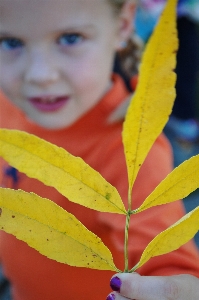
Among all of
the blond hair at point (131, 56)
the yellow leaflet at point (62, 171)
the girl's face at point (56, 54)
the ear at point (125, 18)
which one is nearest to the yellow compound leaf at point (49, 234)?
the yellow leaflet at point (62, 171)

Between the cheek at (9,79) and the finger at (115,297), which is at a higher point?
the cheek at (9,79)

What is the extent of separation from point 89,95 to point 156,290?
11.8 inches

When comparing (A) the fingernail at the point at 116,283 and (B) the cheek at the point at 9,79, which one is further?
(B) the cheek at the point at 9,79

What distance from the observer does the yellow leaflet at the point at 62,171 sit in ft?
0.58

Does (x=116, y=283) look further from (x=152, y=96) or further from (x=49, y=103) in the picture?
(x=49, y=103)

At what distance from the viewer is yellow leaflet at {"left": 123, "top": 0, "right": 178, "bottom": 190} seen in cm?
18

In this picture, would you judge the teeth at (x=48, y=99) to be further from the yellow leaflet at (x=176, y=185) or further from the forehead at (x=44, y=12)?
the yellow leaflet at (x=176, y=185)

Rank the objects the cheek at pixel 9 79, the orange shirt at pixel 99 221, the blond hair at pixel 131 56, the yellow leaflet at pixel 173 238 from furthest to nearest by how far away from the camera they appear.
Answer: the blond hair at pixel 131 56 < the cheek at pixel 9 79 < the orange shirt at pixel 99 221 < the yellow leaflet at pixel 173 238

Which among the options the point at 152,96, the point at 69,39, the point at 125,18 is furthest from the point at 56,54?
the point at 152,96

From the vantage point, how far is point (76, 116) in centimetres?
48

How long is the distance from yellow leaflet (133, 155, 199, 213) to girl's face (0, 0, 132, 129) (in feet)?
0.81

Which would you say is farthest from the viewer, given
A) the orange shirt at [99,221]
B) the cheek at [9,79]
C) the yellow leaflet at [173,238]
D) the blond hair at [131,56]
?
the blond hair at [131,56]

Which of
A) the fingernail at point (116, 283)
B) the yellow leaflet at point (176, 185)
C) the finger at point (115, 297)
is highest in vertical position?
the yellow leaflet at point (176, 185)

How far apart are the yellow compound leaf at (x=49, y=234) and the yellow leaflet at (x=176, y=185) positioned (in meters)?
0.03
